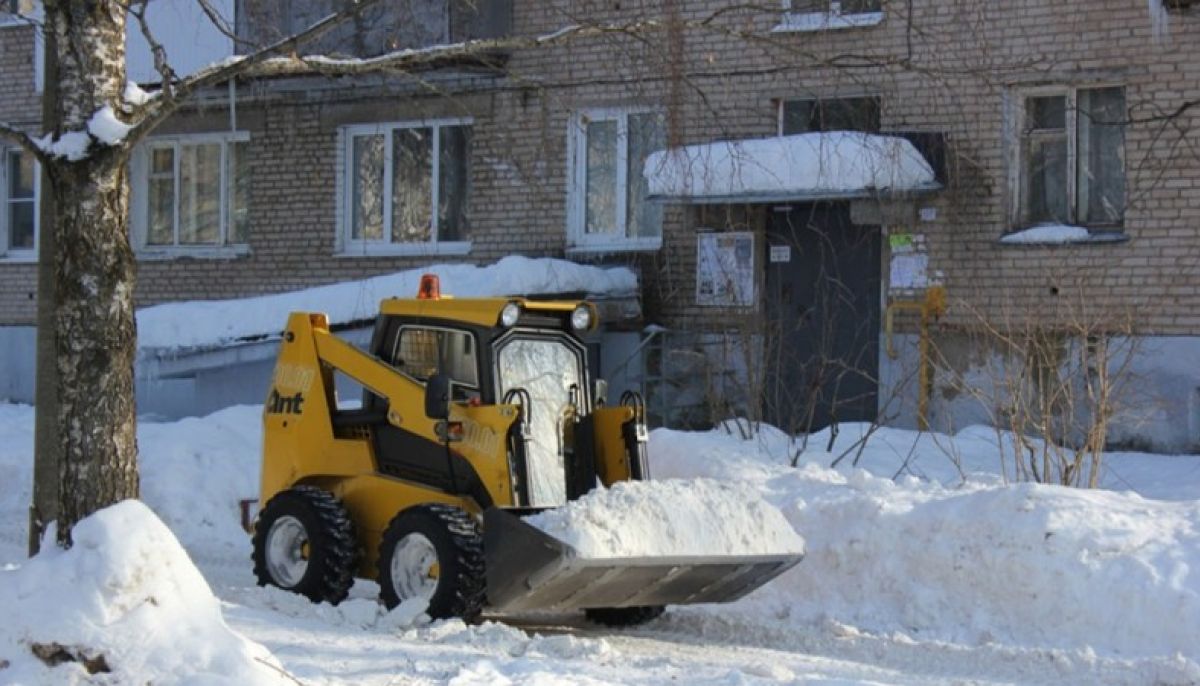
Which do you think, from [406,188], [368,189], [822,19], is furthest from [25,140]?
[368,189]

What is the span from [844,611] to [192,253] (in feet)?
41.1

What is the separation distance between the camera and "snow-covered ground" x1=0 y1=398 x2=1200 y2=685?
254 inches

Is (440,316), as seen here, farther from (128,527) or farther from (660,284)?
(660,284)

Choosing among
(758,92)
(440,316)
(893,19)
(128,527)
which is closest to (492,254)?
(758,92)

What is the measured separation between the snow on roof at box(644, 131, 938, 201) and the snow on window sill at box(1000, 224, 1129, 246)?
0.97 meters

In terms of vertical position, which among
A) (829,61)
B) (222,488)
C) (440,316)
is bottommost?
(222,488)

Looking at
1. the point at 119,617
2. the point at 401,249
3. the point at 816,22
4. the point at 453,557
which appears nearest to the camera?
the point at 119,617

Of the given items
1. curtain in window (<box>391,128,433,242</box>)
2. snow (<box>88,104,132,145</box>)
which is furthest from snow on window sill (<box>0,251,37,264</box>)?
snow (<box>88,104,132,145</box>)

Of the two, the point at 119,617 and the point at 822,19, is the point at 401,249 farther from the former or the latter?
the point at 119,617

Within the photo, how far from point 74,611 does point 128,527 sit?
1.23 feet

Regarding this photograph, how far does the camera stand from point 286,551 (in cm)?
963

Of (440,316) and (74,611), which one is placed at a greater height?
(440,316)

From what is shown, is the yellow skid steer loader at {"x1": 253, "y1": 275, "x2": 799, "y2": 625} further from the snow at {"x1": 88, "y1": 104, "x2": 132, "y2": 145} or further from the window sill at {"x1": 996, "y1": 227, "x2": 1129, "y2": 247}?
the window sill at {"x1": 996, "y1": 227, "x2": 1129, "y2": 247}

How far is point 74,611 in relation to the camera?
6.16m
